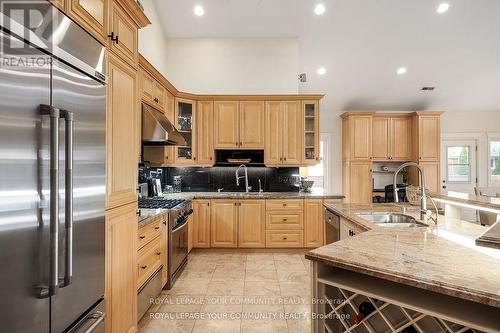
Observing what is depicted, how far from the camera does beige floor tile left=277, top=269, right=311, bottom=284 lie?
124 inches

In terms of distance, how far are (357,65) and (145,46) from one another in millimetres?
3943

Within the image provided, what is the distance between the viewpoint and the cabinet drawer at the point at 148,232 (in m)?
2.20

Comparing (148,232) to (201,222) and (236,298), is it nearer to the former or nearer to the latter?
(236,298)

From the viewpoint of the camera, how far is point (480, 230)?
6.07 feet

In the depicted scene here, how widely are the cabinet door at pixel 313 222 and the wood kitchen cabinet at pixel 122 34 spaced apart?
3066mm

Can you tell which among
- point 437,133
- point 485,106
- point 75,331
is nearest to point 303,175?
point 437,133

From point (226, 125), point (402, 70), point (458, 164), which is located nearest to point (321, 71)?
point (402, 70)

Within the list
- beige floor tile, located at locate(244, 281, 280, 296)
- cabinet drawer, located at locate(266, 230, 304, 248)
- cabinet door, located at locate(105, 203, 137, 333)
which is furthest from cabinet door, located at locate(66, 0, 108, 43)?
cabinet drawer, located at locate(266, 230, 304, 248)

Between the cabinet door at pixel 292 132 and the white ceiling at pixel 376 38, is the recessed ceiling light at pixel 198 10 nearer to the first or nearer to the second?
the white ceiling at pixel 376 38

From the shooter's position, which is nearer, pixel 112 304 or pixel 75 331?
pixel 75 331

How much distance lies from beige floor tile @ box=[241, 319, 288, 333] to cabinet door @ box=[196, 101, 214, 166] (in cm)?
263

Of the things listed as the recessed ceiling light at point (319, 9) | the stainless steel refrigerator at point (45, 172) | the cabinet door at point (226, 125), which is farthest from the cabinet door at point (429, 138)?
the stainless steel refrigerator at point (45, 172)

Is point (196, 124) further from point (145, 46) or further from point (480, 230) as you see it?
point (480, 230)

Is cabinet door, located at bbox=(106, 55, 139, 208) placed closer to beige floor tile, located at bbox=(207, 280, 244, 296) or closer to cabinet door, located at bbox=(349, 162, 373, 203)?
beige floor tile, located at bbox=(207, 280, 244, 296)
